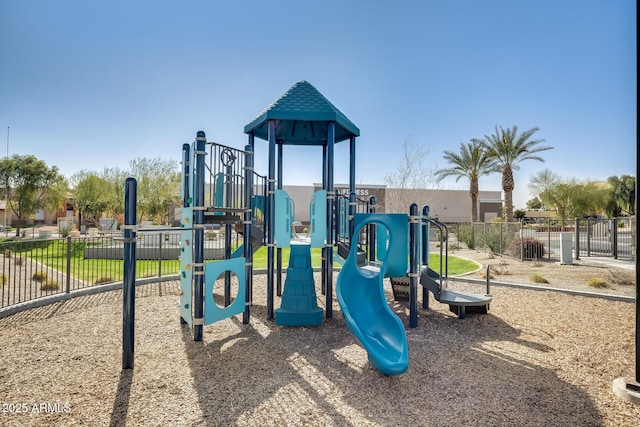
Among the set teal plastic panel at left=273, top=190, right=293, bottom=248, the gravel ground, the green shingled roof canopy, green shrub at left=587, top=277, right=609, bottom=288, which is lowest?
the gravel ground

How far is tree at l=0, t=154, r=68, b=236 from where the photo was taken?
30938 millimetres

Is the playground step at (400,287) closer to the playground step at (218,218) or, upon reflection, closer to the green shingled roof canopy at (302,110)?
the green shingled roof canopy at (302,110)

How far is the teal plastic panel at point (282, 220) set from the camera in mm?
5625

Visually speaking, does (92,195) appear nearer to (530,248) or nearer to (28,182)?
(28,182)

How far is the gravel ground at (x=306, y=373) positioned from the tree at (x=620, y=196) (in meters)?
45.7

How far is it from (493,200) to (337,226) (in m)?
47.7

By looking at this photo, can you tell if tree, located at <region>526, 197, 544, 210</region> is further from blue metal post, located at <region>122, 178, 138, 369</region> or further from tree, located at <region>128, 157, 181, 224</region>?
blue metal post, located at <region>122, 178, 138, 369</region>

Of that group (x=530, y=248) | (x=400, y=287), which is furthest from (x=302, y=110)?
(x=530, y=248)

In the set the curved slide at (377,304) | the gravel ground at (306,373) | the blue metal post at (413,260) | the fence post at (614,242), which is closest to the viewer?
the gravel ground at (306,373)

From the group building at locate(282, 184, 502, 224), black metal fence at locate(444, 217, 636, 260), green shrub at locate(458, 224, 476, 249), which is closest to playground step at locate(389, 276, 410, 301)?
black metal fence at locate(444, 217, 636, 260)

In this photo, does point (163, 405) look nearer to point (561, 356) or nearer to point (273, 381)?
point (273, 381)

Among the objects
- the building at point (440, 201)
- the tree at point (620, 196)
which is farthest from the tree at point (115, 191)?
the tree at point (620, 196)

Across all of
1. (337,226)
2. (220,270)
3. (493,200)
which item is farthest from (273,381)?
(493,200)

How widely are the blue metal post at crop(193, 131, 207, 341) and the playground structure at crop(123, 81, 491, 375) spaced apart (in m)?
0.01
